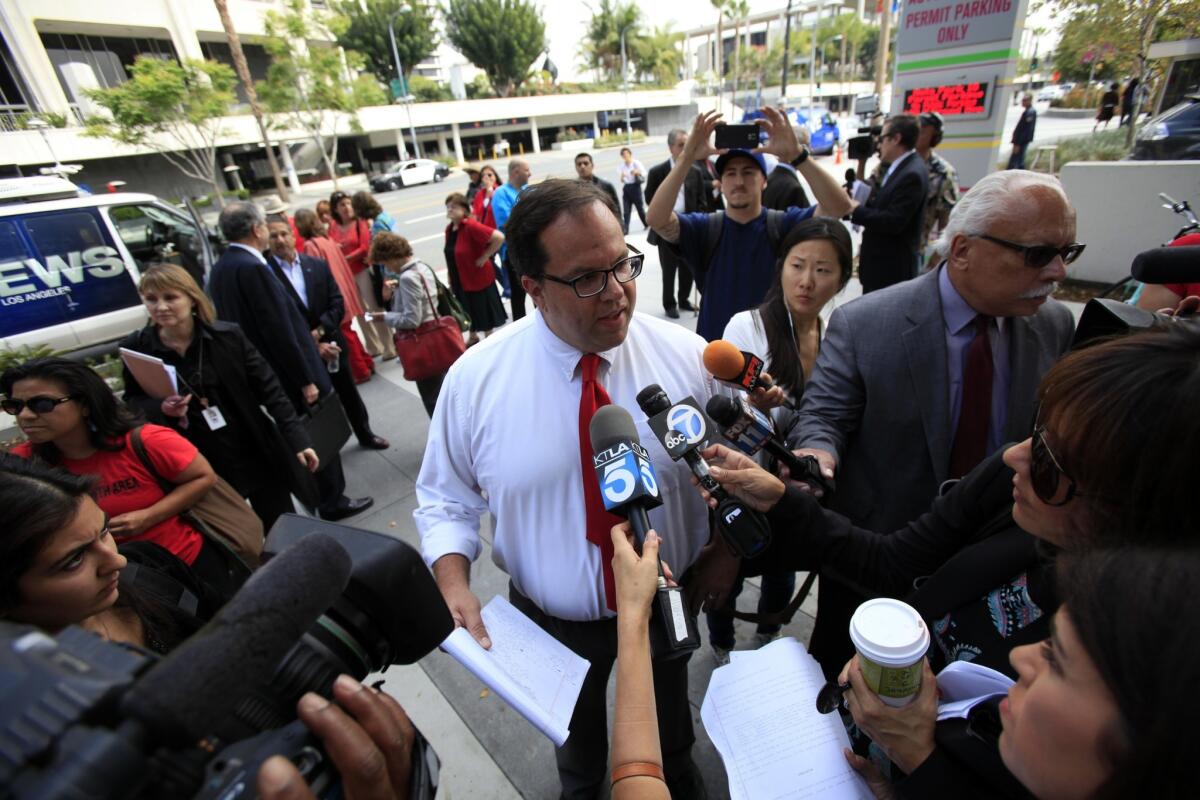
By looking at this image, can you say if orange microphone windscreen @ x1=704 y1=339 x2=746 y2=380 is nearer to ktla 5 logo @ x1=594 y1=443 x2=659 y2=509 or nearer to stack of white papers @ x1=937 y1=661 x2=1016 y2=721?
ktla 5 logo @ x1=594 y1=443 x2=659 y2=509

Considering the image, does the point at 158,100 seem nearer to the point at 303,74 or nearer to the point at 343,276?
the point at 303,74

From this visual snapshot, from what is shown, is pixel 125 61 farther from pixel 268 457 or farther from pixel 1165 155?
pixel 1165 155

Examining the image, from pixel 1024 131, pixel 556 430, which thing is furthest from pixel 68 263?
pixel 1024 131

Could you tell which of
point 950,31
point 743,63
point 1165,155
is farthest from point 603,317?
point 743,63

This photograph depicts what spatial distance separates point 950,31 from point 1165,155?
11.7ft

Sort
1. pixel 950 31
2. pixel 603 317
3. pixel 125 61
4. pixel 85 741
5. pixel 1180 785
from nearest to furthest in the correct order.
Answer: pixel 85 741
pixel 1180 785
pixel 603 317
pixel 950 31
pixel 125 61

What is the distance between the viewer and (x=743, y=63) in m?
64.1

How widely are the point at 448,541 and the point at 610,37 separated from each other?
6650cm

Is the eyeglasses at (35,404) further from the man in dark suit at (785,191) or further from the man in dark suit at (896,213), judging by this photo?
the man in dark suit at (896,213)

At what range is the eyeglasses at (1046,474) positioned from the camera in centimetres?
105

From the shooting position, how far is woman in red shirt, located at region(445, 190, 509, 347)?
5.73 m

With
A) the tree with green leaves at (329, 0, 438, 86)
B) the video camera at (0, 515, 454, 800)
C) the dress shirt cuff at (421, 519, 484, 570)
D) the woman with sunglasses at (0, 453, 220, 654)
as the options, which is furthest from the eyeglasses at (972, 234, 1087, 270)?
the tree with green leaves at (329, 0, 438, 86)

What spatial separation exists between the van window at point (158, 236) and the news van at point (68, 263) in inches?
0.6

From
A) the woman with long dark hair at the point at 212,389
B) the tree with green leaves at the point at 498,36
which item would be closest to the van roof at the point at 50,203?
the woman with long dark hair at the point at 212,389
